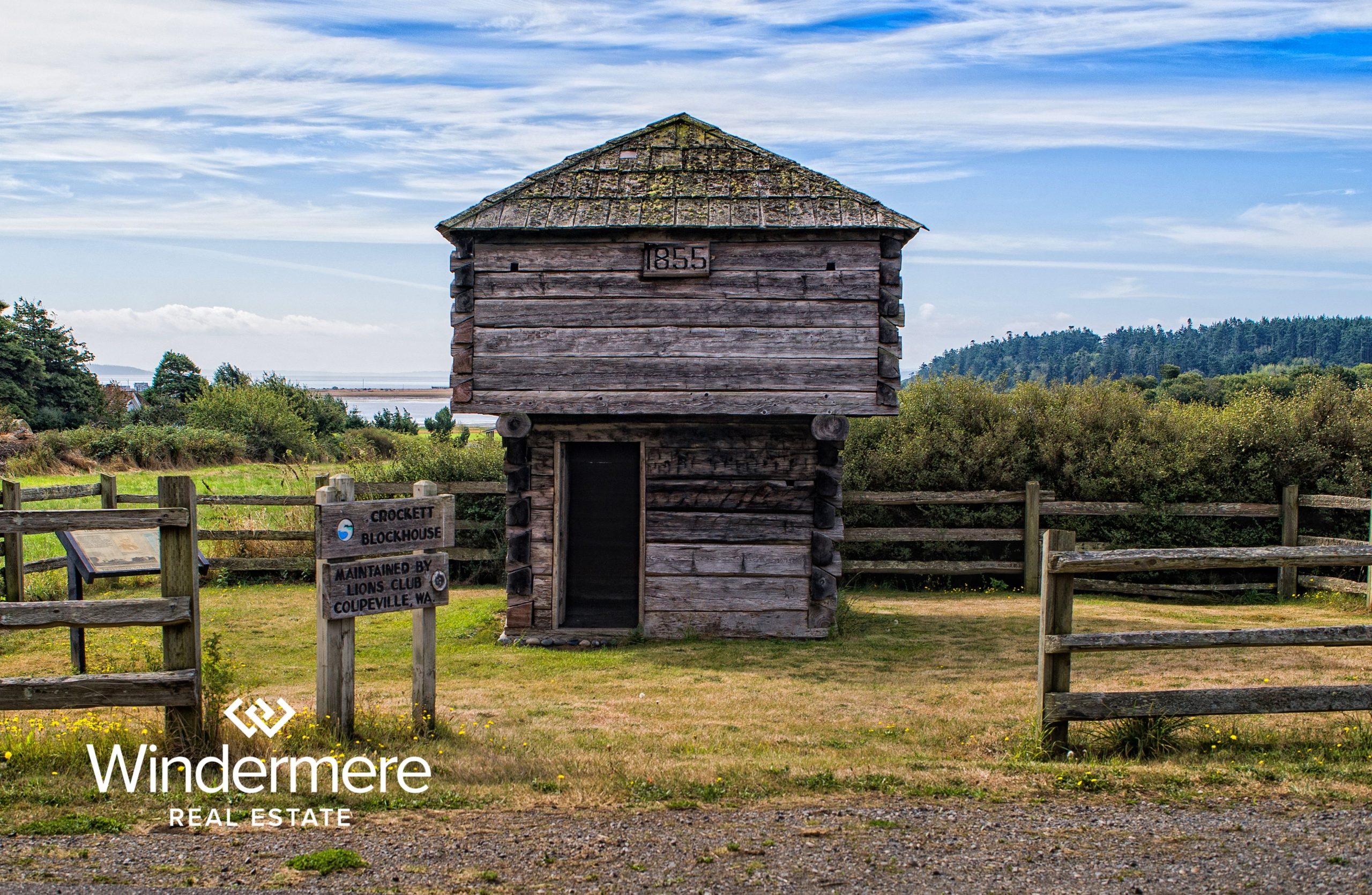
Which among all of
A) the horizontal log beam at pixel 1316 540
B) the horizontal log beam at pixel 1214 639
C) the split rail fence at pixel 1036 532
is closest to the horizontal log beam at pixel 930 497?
the split rail fence at pixel 1036 532

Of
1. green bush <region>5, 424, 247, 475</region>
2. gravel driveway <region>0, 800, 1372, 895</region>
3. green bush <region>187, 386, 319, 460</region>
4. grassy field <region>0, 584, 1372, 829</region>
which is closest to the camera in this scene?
gravel driveway <region>0, 800, 1372, 895</region>

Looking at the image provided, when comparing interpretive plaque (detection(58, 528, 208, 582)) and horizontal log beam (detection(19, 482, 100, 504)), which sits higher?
horizontal log beam (detection(19, 482, 100, 504))

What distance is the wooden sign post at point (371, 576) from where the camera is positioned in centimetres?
684

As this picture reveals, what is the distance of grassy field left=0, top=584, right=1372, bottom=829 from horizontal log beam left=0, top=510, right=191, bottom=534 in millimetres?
1320

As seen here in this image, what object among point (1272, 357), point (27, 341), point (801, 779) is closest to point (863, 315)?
point (801, 779)

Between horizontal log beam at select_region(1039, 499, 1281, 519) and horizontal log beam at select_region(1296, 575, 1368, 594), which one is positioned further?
horizontal log beam at select_region(1039, 499, 1281, 519)

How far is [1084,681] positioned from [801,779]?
13.3 ft

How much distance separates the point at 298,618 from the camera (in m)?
13.3

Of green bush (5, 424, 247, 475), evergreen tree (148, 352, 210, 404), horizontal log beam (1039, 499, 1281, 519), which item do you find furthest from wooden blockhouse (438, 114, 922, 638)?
evergreen tree (148, 352, 210, 404)

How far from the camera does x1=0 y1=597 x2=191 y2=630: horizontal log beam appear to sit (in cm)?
598

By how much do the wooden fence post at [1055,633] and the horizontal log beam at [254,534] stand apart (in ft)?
40.2

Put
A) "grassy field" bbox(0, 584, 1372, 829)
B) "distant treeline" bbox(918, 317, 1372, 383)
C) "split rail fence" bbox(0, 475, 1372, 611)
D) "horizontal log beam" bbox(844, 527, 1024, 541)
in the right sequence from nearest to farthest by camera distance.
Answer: "grassy field" bbox(0, 584, 1372, 829) → "split rail fence" bbox(0, 475, 1372, 611) → "horizontal log beam" bbox(844, 527, 1024, 541) → "distant treeline" bbox(918, 317, 1372, 383)

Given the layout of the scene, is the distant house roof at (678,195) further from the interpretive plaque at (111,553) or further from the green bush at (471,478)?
the green bush at (471,478)

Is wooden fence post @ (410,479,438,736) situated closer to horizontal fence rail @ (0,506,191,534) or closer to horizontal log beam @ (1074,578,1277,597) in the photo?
horizontal fence rail @ (0,506,191,534)
